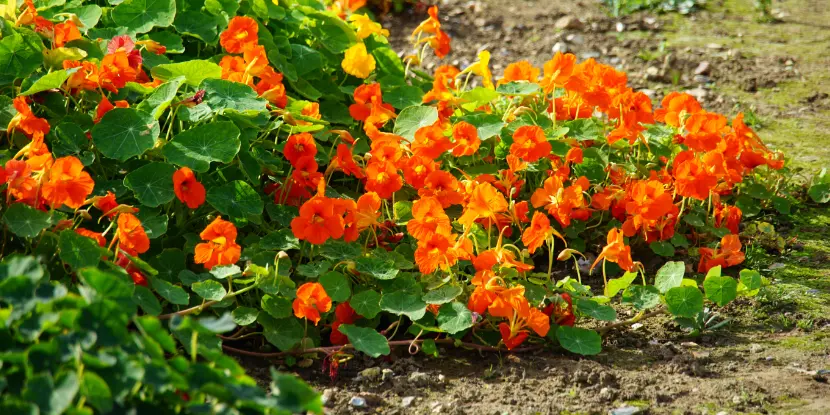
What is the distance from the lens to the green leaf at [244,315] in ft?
7.48

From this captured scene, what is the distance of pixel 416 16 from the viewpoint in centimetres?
554

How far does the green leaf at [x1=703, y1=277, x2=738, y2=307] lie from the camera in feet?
8.21

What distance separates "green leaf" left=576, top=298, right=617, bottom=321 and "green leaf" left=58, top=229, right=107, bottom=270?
1.21m

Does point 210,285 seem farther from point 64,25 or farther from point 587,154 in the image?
point 587,154

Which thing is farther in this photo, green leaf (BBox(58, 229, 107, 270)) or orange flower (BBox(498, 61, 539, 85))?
orange flower (BBox(498, 61, 539, 85))

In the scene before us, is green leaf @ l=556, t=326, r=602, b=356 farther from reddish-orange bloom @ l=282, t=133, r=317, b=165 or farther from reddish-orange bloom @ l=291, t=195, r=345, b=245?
reddish-orange bloom @ l=282, t=133, r=317, b=165

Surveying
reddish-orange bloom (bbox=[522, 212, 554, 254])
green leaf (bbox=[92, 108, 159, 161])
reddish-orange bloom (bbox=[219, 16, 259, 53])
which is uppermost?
reddish-orange bloom (bbox=[219, 16, 259, 53])

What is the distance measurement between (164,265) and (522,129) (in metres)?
1.07

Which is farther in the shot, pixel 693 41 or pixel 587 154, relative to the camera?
pixel 693 41

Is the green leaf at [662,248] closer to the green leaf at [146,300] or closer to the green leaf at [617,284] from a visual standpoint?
the green leaf at [617,284]

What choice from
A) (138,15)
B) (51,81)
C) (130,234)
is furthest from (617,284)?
(138,15)

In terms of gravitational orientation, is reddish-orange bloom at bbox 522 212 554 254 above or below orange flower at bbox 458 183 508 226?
below

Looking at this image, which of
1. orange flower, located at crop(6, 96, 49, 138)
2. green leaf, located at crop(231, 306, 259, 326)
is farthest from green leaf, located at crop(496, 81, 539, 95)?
orange flower, located at crop(6, 96, 49, 138)

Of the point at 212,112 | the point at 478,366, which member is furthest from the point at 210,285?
the point at 478,366
